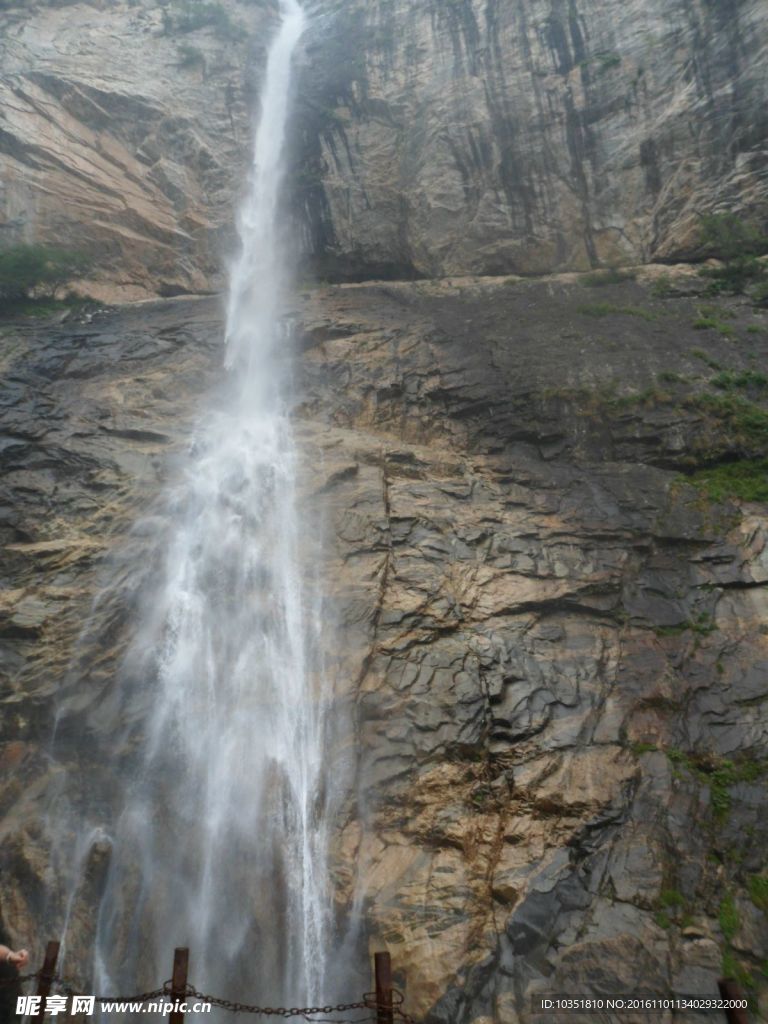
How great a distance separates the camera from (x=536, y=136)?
1861cm

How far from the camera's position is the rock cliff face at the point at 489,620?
8484 millimetres

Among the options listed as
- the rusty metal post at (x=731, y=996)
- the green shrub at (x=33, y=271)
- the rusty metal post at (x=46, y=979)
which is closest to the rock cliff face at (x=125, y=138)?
the green shrub at (x=33, y=271)

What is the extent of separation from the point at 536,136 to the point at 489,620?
1340cm

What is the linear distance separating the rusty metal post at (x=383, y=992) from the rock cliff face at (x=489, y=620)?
2.47m

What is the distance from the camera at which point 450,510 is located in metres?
12.3

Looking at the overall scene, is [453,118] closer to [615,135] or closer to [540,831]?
[615,135]

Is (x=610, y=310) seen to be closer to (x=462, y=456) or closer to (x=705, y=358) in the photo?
(x=705, y=358)

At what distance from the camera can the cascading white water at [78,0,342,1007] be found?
28.4ft

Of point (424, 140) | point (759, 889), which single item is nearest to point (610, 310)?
point (424, 140)

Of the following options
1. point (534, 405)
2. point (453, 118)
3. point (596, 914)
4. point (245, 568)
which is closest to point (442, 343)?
point (534, 405)

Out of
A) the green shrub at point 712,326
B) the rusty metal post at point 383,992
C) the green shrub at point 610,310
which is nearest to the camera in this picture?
the rusty metal post at point 383,992

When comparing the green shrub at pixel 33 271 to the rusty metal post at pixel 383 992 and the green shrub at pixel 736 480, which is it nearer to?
the green shrub at pixel 736 480

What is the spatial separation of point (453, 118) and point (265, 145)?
17.6 ft

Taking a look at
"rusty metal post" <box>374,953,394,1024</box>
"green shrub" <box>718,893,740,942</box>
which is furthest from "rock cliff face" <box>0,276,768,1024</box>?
"rusty metal post" <box>374,953,394,1024</box>
